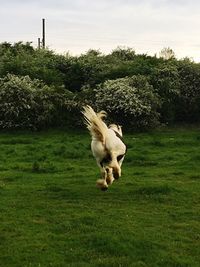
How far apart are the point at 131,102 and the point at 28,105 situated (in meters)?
5.65

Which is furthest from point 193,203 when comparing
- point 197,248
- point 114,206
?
point 197,248

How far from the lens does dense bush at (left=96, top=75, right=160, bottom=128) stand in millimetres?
29133

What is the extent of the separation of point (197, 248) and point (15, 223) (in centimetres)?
363

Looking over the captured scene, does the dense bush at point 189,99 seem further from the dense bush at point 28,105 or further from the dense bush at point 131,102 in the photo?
the dense bush at point 28,105

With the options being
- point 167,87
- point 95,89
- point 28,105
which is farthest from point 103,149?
point 167,87

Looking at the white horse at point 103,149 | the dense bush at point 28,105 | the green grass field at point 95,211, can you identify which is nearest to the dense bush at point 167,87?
the dense bush at point 28,105

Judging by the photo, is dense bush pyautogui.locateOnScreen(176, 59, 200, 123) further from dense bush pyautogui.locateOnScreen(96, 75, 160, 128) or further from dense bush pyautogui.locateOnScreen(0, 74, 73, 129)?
dense bush pyautogui.locateOnScreen(0, 74, 73, 129)

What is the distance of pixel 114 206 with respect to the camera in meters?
12.0

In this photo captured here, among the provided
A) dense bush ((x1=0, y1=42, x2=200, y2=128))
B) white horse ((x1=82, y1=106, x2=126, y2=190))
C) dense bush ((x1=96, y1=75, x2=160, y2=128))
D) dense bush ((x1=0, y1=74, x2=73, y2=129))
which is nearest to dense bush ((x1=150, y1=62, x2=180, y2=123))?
dense bush ((x1=0, y1=42, x2=200, y2=128))

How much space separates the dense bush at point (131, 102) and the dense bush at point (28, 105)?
2.28 meters

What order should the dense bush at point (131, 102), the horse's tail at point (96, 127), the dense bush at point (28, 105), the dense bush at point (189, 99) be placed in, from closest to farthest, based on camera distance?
the horse's tail at point (96, 127) → the dense bush at point (28, 105) → the dense bush at point (131, 102) → the dense bush at point (189, 99)

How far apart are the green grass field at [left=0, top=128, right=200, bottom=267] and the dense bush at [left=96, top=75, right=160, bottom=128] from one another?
7.88m

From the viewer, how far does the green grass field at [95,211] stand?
28.3 feet

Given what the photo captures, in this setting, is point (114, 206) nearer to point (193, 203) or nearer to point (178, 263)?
point (193, 203)
